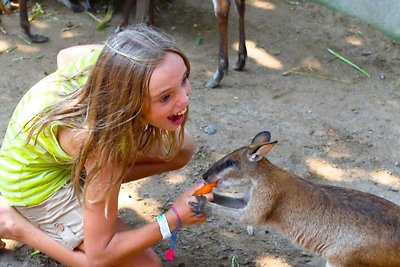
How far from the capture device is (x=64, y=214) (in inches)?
111

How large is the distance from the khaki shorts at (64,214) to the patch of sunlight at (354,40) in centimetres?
319

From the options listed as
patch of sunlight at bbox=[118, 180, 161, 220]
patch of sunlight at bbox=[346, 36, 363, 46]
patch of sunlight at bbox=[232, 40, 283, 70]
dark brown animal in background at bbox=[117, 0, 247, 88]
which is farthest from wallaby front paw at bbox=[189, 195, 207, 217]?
patch of sunlight at bbox=[346, 36, 363, 46]

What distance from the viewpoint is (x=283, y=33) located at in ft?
17.8

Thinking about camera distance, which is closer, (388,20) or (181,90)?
(181,90)

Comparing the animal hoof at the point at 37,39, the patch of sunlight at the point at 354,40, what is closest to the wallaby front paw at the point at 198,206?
the animal hoof at the point at 37,39

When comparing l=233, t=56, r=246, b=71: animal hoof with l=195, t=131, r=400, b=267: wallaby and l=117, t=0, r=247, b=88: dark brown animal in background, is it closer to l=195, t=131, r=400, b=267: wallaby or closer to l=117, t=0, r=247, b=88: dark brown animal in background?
l=117, t=0, r=247, b=88: dark brown animal in background

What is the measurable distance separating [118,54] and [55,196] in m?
0.74

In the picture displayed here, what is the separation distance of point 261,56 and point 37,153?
2780 mm

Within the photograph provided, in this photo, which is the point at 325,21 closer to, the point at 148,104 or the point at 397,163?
the point at 397,163

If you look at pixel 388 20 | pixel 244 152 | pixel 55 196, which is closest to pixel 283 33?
pixel 388 20

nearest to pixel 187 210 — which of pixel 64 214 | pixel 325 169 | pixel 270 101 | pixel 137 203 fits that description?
pixel 64 214

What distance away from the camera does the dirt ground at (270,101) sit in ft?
11.0

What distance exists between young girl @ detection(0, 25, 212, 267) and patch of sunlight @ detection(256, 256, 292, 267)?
0.54m

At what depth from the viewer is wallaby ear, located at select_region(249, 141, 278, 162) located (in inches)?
112
